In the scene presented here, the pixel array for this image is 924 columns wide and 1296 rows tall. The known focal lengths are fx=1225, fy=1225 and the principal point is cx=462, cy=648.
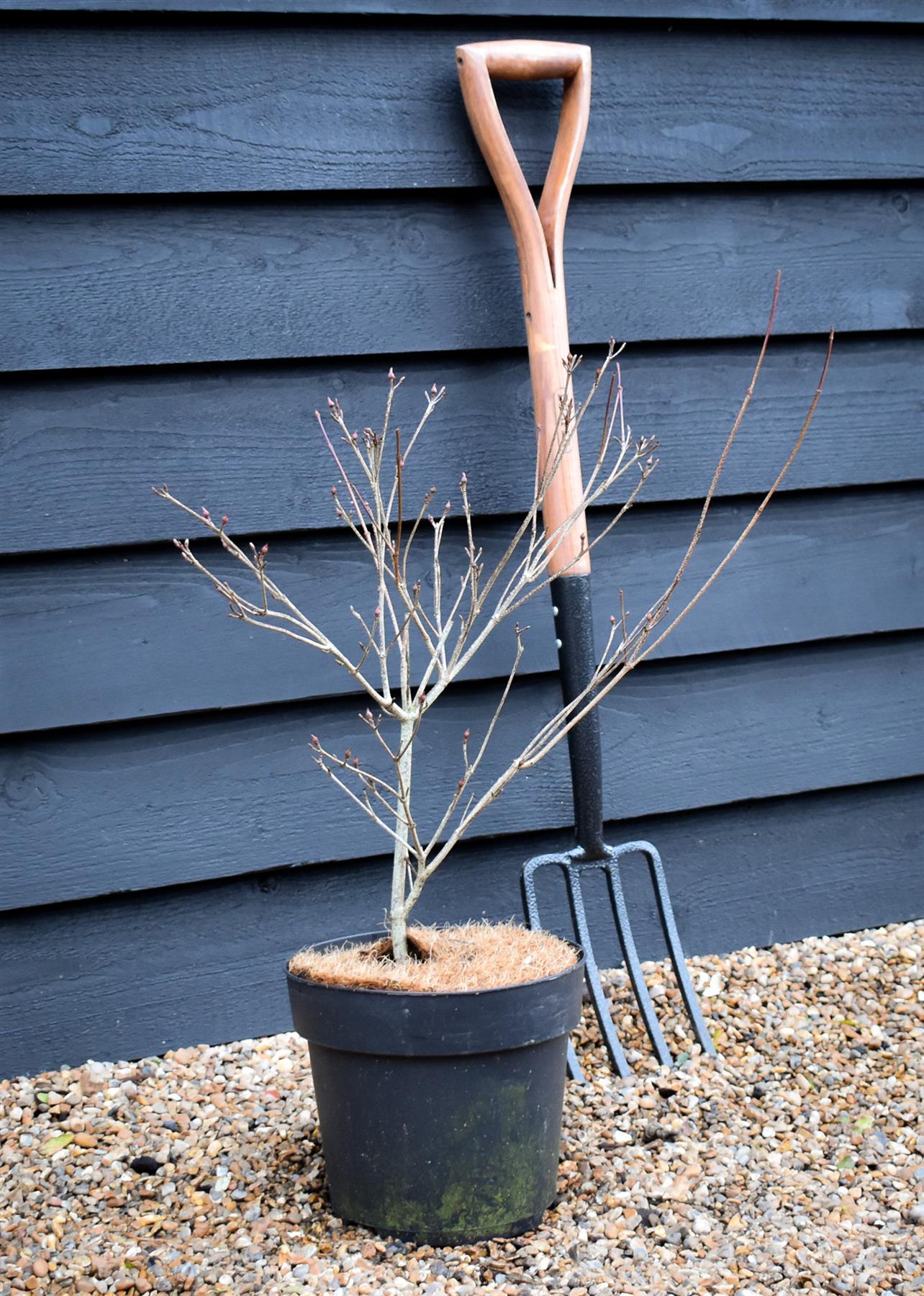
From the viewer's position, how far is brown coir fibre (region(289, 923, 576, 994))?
59.9 inches

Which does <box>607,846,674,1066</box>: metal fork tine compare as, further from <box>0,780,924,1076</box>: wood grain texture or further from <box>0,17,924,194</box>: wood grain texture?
<box>0,17,924,194</box>: wood grain texture

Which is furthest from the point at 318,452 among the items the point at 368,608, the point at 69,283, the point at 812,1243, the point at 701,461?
the point at 812,1243

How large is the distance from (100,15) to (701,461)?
129 centimetres

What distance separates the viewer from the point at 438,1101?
4.94ft

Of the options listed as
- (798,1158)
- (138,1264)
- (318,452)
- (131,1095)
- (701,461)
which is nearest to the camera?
(138,1264)

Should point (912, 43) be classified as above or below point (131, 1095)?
above

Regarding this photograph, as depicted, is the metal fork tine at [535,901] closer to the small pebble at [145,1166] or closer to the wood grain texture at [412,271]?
the small pebble at [145,1166]

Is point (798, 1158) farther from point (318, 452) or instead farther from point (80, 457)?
point (80, 457)

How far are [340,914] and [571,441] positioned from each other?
920mm

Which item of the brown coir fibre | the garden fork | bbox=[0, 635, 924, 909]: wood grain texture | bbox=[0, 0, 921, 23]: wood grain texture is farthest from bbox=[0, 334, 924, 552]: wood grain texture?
the brown coir fibre

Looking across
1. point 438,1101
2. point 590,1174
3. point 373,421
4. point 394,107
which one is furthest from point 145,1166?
point 394,107

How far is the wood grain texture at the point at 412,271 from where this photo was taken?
1.98 meters

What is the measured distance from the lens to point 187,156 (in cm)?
203

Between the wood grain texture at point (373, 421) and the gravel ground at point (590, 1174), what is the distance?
908 mm
